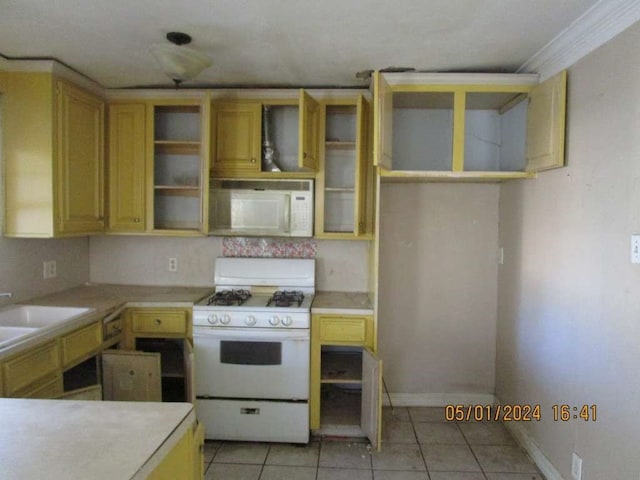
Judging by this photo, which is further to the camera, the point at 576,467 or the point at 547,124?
the point at 547,124

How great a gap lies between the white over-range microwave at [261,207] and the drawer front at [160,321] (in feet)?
1.95

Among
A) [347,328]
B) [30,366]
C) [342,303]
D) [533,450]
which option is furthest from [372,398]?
[30,366]

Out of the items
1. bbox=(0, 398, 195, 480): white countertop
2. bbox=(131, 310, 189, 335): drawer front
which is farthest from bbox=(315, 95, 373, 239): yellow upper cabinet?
bbox=(0, 398, 195, 480): white countertop

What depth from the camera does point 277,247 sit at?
3.07m

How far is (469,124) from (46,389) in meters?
2.98

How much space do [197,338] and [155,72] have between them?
5.50ft

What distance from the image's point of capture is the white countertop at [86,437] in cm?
85

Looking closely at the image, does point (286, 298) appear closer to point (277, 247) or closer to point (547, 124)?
point (277, 247)

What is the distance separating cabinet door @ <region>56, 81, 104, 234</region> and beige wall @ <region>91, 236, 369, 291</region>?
397 mm

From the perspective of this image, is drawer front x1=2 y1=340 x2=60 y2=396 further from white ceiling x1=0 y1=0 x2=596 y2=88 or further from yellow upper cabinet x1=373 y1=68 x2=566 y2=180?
yellow upper cabinet x1=373 y1=68 x2=566 y2=180

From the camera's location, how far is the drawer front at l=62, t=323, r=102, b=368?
2.11 meters

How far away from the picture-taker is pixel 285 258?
3037 mm

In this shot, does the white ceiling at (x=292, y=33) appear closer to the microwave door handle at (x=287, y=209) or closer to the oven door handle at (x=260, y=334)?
the microwave door handle at (x=287, y=209)

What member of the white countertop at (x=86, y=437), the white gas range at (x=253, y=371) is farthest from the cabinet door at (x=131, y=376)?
the white countertop at (x=86, y=437)
